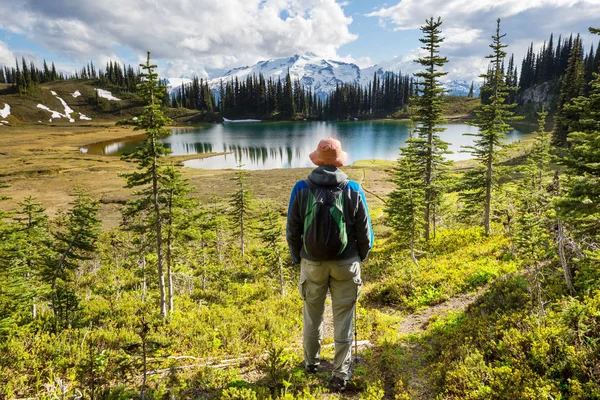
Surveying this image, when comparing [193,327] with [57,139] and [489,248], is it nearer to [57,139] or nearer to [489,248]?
[489,248]

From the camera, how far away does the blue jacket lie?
433 cm

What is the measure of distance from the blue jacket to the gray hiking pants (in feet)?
0.53

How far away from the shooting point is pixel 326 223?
14.0ft

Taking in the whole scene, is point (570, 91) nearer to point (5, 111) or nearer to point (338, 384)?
point (338, 384)

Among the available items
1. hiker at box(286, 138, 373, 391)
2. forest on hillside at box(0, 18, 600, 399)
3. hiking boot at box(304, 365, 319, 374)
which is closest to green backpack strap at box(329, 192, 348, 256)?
hiker at box(286, 138, 373, 391)

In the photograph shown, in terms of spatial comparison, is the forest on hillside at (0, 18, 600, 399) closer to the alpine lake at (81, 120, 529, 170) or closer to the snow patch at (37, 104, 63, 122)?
the alpine lake at (81, 120, 529, 170)

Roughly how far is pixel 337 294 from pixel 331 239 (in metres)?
0.91

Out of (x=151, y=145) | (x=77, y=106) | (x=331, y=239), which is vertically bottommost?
(x=331, y=239)

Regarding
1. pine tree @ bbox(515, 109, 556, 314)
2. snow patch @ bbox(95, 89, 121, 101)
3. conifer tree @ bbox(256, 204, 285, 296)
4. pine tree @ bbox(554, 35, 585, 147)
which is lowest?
conifer tree @ bbox(256, 204, 285, 296)

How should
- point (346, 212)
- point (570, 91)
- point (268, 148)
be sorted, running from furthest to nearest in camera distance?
point (268, 148), point (570, 91), point (346, 212)

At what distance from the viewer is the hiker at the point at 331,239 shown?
4.27 m

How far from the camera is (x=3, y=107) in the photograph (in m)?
112

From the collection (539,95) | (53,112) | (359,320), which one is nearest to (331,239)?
(359,320)

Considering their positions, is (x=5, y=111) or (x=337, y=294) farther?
(x=5, y=111)
